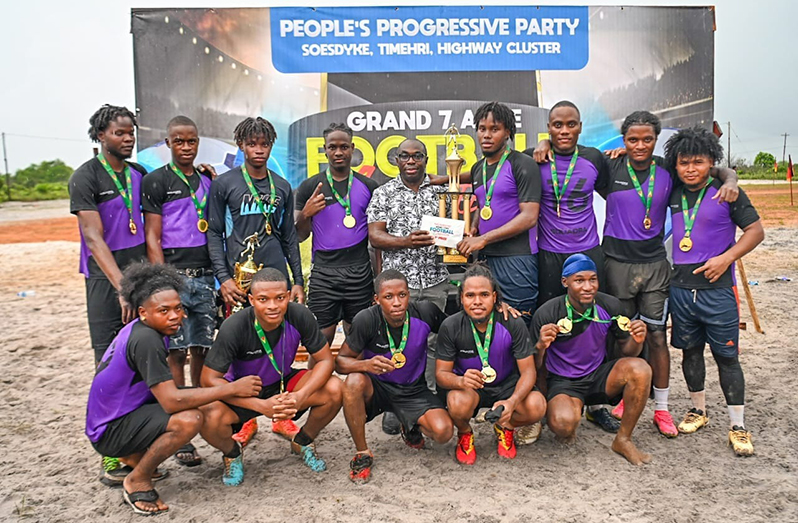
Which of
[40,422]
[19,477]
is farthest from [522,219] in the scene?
[40,422]

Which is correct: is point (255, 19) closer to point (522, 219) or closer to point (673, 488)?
point (522, 219)

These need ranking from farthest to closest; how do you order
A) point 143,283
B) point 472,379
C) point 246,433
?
point 246,433 → point 472,379 → point 143,283

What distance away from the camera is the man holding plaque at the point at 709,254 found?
4.47 meters

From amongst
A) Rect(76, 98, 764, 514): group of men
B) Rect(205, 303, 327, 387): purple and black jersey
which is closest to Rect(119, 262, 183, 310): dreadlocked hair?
Rect(76, 98, 764, 514): group of men

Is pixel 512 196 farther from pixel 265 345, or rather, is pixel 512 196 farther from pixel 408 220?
pixel 265 345

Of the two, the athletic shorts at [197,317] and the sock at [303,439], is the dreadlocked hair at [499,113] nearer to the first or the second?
the athletic shorts at [197,317]

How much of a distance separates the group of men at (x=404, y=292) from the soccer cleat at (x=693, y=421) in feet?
0.03

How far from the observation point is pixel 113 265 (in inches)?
168

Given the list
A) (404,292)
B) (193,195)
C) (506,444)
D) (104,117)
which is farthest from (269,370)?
(104,117)

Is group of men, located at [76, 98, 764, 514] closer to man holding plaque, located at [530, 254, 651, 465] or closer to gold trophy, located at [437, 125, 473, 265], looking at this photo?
man holding plaque, located at [530, 254, 651, 465]

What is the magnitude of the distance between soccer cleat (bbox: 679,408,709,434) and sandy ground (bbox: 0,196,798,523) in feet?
0.23

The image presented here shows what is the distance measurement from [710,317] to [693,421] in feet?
2.75

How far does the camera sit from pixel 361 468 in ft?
13.6

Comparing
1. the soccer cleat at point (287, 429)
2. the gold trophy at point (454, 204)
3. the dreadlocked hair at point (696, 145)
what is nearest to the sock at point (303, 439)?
the soccer cleat at point (287, 429)
